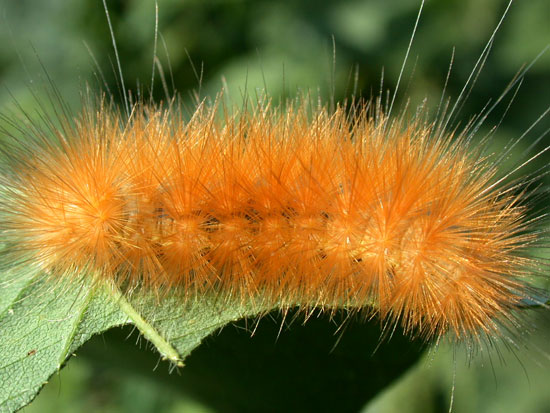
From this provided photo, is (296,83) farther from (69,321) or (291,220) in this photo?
(69,321)

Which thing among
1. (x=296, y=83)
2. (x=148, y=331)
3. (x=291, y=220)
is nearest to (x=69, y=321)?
(x=148, y=331)

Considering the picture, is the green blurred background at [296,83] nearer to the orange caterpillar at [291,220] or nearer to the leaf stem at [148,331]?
the leaf stem at [148,331]

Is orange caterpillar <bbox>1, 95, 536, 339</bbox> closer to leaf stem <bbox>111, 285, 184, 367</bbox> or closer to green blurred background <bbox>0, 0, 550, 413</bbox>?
leaf stem <bbox>111, 285, 184, 367</bbox>

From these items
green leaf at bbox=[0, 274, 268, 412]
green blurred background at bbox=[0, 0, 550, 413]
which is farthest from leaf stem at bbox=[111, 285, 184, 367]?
green blurred background at bbox=[0, 0, 550, 413]

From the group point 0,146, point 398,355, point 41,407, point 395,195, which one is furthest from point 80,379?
point 395,195

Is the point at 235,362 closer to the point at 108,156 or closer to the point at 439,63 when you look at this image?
the point at 108,156

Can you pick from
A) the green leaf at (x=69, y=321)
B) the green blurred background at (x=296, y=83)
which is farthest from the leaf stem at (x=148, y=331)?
the green blurred background at (x=296, y=83)
